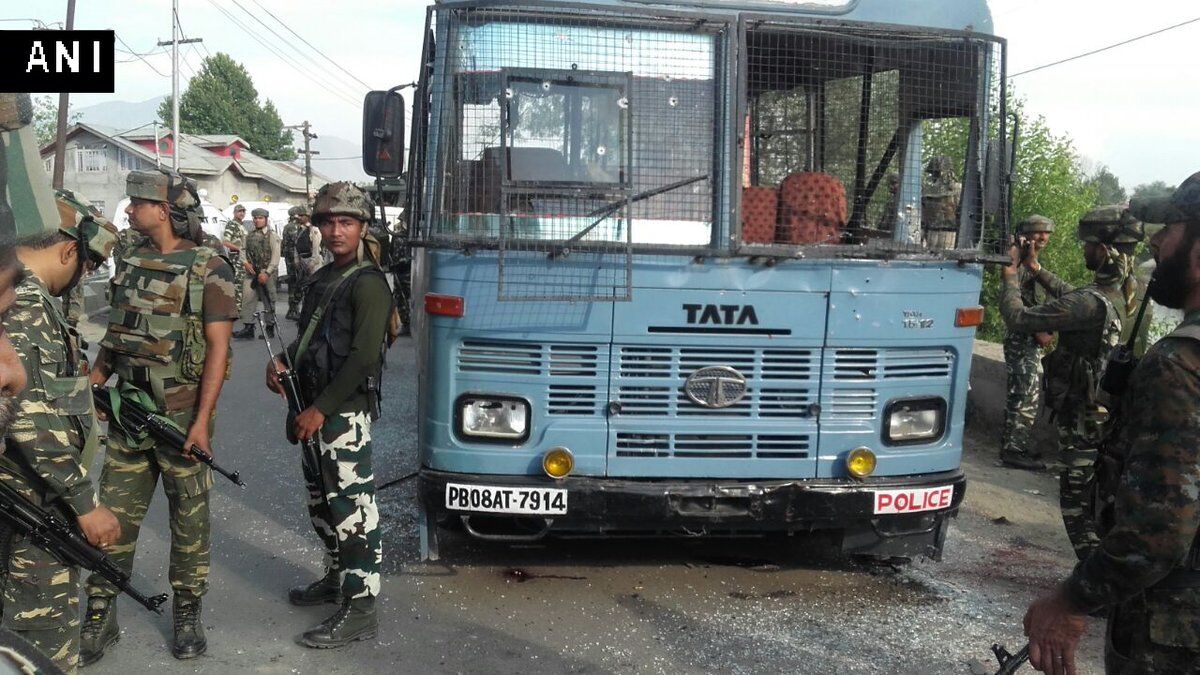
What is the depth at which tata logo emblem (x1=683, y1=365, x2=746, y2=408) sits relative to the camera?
4.66 m

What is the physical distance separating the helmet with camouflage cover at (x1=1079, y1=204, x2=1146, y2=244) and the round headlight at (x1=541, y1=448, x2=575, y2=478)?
2868 millimetres

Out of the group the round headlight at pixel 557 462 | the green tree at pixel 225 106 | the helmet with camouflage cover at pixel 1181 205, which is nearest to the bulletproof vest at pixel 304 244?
the round headlight at pixel 557 462

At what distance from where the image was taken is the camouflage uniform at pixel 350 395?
4266mm

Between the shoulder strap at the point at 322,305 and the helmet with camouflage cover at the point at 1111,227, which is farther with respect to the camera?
the helmet with camouflage cover at the point at 1111,227

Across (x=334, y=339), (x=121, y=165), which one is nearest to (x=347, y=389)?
(x=334, y=339)

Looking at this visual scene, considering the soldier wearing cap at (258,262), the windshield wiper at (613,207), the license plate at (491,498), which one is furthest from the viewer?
the soldier wearing cap at (258,262)

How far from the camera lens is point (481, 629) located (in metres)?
4.57

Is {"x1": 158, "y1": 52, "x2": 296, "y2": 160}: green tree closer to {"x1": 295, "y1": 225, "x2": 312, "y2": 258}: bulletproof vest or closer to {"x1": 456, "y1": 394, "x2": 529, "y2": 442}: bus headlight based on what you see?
{"x1": 295, "y1": 225, "x2": 312, "y2": 258}: bulletproof vest

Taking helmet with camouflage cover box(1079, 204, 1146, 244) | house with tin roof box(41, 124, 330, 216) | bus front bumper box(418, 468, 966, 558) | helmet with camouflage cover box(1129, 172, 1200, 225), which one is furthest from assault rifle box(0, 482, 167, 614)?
house with tin roof box(41, 124, 330, 216)

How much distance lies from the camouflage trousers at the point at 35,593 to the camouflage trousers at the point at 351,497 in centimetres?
131

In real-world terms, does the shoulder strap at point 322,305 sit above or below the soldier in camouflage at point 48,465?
above

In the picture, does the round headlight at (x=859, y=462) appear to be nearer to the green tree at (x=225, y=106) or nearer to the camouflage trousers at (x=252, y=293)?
the camouflage trousers at (x=252, y=293)

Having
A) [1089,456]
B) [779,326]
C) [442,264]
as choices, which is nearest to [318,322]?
[442,264]

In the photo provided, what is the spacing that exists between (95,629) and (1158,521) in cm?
381
